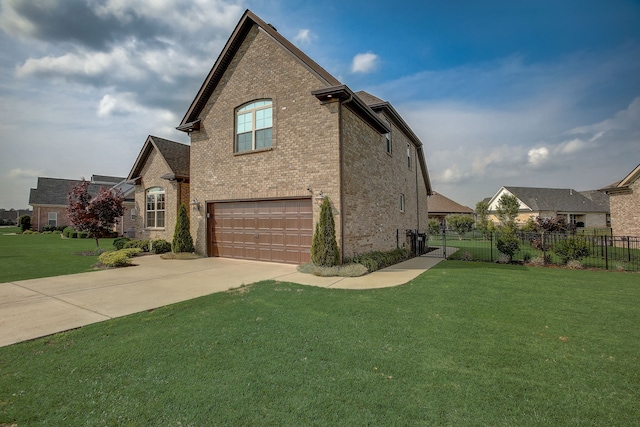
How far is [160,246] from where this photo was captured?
50.6 feet

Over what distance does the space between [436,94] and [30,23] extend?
47.3ft

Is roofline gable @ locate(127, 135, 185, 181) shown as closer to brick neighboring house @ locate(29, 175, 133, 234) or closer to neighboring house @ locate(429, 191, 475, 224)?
brick neighboring house @ locate(29, 175, 133, 234)

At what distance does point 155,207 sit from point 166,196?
1.38 m

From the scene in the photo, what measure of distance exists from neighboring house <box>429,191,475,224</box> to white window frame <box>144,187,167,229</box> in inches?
1340

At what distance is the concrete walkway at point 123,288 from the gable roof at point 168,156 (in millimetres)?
6295

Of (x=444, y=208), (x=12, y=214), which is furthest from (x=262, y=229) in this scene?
(x=12, y=214)

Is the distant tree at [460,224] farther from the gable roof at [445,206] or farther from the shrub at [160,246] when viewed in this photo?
the shrub at [160,246]

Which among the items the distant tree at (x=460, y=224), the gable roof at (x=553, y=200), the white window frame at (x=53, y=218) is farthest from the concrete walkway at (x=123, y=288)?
the gable roof at (x=553, y=200)

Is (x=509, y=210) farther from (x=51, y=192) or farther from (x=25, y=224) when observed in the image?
(x=25, y=224)

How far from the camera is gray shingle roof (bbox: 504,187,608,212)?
4353 centimetres

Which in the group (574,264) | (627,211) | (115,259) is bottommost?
(574,264)

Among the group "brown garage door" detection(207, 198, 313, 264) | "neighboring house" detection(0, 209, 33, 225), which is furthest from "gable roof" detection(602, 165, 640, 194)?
"neighboring house" detection(0, 209, 33, 225)

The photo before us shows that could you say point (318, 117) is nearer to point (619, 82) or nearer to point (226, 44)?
point (226, 44)

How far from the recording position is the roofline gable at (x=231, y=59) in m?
→ 10.6
